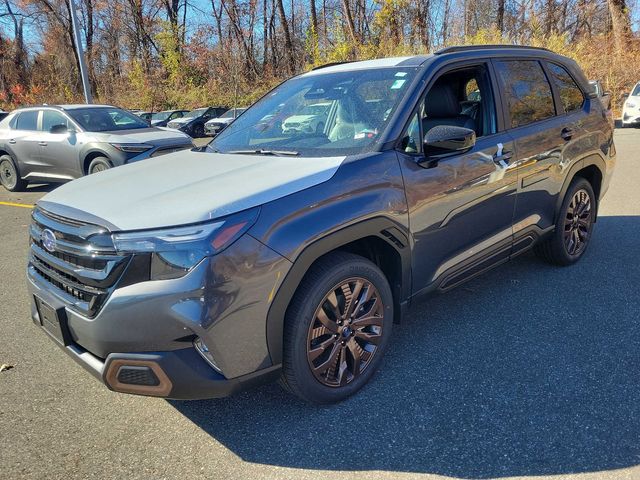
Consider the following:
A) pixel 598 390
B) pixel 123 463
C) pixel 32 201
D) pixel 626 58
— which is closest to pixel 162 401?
pixel 123 463

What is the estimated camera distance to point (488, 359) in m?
3.23

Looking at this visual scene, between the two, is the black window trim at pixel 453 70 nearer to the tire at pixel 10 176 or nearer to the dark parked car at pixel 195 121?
the tire at pixel 10 176

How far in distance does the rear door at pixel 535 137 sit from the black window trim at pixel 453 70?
0.07 metres

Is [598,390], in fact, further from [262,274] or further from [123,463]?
[123,463]

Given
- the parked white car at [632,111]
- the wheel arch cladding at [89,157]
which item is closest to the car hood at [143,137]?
the wheel arch cladding at [89,157]

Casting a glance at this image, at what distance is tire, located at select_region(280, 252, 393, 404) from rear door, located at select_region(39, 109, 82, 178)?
7.98m

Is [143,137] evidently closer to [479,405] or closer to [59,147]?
[59,147]

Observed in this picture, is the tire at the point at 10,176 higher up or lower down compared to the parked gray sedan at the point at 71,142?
lower down

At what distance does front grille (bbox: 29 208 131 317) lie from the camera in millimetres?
2316

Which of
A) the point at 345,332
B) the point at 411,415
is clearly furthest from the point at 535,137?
the point at 411,415

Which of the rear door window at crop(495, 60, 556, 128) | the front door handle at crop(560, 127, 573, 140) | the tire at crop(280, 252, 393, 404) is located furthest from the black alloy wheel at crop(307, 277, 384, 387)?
the front door handle at crop(560, 127, 573, 140)

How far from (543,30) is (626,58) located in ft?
32.5

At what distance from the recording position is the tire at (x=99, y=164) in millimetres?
8883

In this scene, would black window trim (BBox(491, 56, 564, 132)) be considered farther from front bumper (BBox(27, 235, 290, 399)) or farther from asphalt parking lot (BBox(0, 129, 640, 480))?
front bumper (BBox(27, 235, 290, 399))
